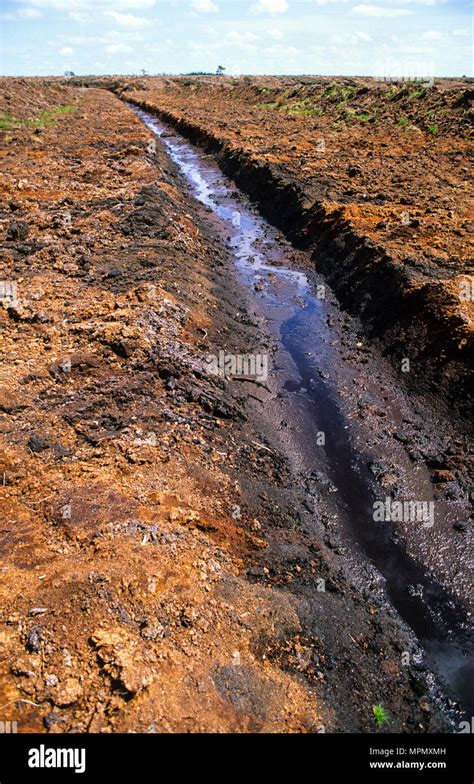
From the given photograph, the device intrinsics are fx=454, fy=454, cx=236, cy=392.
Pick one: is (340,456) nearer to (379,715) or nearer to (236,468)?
(236,468)

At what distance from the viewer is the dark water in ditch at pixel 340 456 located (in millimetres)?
5145

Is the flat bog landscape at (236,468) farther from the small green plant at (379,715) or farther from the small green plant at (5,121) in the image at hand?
the small green plant at (5,121)

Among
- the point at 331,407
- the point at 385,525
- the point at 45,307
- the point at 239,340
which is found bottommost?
the point at 385,525

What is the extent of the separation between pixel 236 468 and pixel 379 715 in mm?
3332

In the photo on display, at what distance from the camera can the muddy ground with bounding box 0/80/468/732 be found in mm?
3725

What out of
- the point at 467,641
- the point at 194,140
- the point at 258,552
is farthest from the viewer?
the point at 194,140

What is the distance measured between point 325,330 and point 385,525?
17.8ft

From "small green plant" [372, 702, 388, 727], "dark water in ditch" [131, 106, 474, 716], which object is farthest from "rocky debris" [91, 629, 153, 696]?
"dark water in ditch" [131, 106, 474, 716]

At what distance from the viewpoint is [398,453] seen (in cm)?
744

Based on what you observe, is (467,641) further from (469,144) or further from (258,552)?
(469,144)

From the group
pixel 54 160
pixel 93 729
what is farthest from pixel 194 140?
pixel 93 729

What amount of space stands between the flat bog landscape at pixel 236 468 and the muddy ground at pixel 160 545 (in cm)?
2

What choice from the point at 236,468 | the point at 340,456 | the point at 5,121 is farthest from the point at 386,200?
the point at 5,121

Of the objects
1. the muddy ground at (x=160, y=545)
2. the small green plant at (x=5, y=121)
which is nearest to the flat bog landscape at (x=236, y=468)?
the muddy ground at (x=160, y=545)
